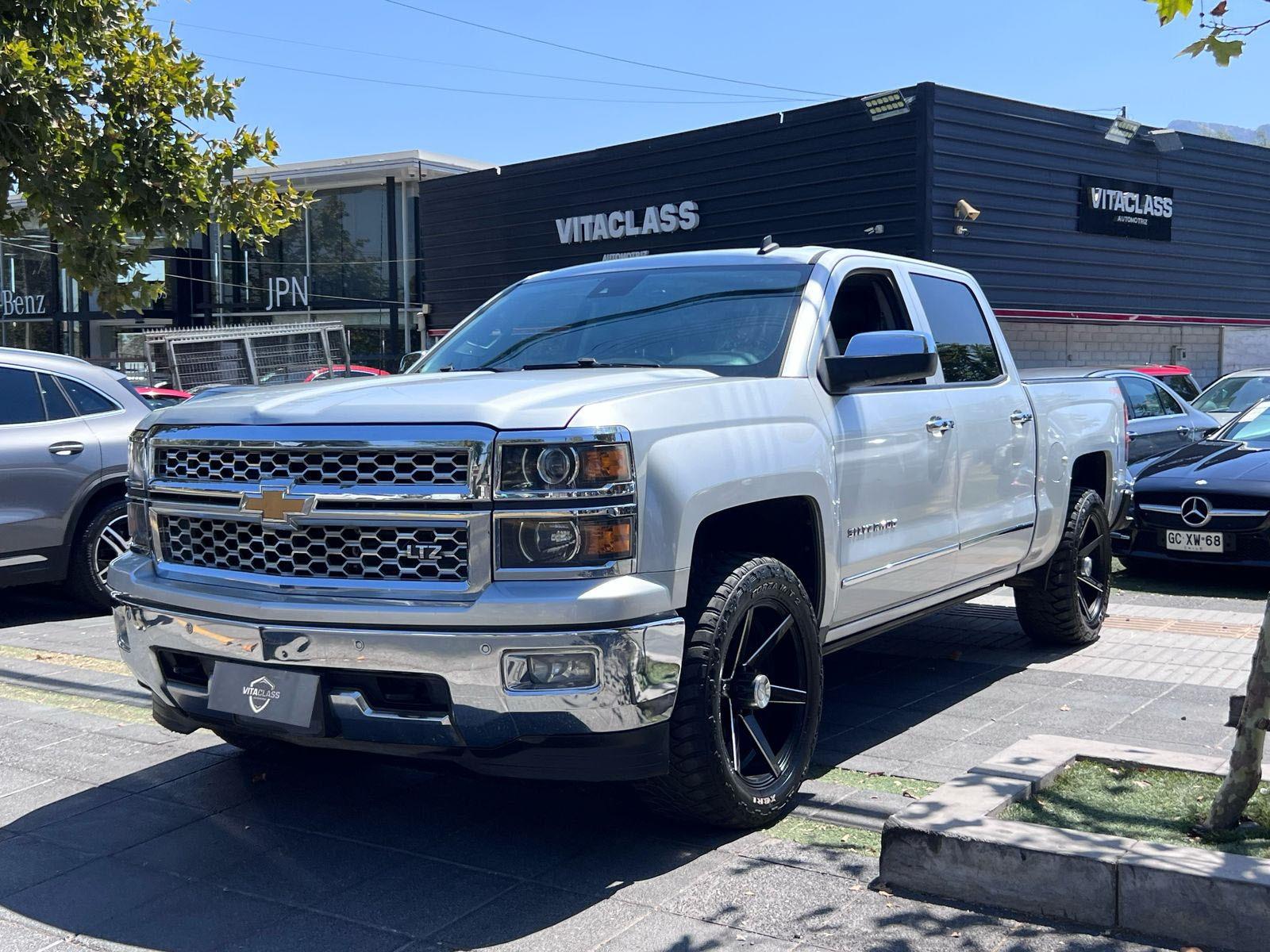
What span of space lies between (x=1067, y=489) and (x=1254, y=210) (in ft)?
73.8

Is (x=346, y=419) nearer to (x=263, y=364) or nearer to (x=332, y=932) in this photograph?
(x=332, y=932)

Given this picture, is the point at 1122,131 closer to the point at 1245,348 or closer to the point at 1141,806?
the point at 1245,348

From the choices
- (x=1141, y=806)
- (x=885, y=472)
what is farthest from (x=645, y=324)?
(x=1141, y=806)

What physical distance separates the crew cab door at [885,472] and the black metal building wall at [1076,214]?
14424 mm

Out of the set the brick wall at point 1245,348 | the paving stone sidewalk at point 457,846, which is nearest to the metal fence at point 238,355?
the paving stone sidewalk at point 457,846

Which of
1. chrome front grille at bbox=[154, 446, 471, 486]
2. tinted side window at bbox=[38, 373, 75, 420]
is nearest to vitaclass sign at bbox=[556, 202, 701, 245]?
tinted side window at bbox=[38, 373, 75, 420]

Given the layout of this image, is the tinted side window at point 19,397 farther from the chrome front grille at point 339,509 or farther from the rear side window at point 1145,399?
the rear side window at point 1145,399

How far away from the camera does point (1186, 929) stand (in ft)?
11.2

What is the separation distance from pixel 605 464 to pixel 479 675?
669mm

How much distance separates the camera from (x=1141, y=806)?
164 inches

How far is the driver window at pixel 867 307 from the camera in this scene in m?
5.44

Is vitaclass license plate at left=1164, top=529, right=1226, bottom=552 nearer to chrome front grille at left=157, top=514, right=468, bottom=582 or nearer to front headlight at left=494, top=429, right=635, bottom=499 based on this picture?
front headlight at left=494, top=429, right=635, bottom=499

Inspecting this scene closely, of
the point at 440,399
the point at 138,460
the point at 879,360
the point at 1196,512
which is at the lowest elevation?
the point at 1196,512

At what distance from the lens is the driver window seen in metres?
5.44
